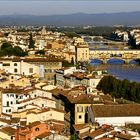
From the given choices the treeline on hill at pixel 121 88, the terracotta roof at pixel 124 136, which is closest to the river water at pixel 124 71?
the treeline on hill at pixel 121 88

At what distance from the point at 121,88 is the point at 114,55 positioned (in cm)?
3829

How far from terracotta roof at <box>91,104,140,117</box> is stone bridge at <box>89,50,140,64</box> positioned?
41979 millimetres

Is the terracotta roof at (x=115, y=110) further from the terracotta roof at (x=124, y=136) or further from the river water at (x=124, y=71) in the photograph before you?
the river water at (x=124, y=71)

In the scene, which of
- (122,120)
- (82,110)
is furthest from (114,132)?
(82,110)

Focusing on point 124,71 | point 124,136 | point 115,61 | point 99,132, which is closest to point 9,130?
point 99,132

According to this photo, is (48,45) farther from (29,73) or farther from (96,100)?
(96,100)

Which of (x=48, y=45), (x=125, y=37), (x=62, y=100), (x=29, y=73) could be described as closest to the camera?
(x=62, y=100)

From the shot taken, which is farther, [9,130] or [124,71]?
[124,71]

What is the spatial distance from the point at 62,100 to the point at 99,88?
654cm

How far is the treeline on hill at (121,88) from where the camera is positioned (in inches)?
918

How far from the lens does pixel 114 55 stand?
62.7m

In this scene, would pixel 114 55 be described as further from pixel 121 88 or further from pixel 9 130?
pixel 9 130

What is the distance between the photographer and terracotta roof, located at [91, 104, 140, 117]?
52.8 ft

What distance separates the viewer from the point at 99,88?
26453 millimetres
